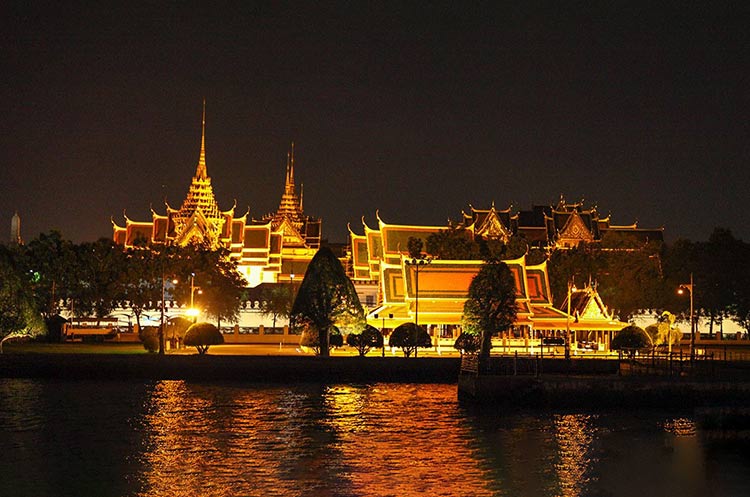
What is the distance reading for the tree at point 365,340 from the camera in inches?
2606

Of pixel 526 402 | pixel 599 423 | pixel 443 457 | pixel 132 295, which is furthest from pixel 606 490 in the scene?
pixel 132 295

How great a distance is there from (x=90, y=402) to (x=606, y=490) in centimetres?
2657

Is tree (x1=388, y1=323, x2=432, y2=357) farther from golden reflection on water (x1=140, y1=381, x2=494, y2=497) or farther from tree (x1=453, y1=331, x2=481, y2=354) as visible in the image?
golden reflection on water (x1=140, y1=381, x2=494, y2=497)

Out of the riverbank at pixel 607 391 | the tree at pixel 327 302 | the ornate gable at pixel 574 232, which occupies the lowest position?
the riverbank at pixel 607 391

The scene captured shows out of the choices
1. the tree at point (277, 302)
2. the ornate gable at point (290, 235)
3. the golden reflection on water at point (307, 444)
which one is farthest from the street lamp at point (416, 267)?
the ornate gable at point (290, 235)

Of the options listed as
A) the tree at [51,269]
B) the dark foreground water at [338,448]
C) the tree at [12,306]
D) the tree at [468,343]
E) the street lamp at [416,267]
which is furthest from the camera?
the tree at [51,269]

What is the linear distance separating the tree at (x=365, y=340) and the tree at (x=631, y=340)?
1367 cm

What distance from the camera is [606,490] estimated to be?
32.1 m

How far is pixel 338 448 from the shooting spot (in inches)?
1539

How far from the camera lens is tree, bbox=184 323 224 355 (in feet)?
217

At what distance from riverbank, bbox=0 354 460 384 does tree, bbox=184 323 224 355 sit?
15.1 ft

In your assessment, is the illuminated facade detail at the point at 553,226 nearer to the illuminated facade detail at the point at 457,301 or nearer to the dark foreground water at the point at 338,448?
the illuminated facade detail at the point at 457,301

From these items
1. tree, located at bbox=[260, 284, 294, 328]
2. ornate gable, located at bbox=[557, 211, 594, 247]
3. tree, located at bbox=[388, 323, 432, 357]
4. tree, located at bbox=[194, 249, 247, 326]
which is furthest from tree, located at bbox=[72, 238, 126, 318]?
ornate gable, located at bbox=[557, 211, 594, 247]

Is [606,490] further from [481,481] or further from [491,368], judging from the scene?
[491,368]
